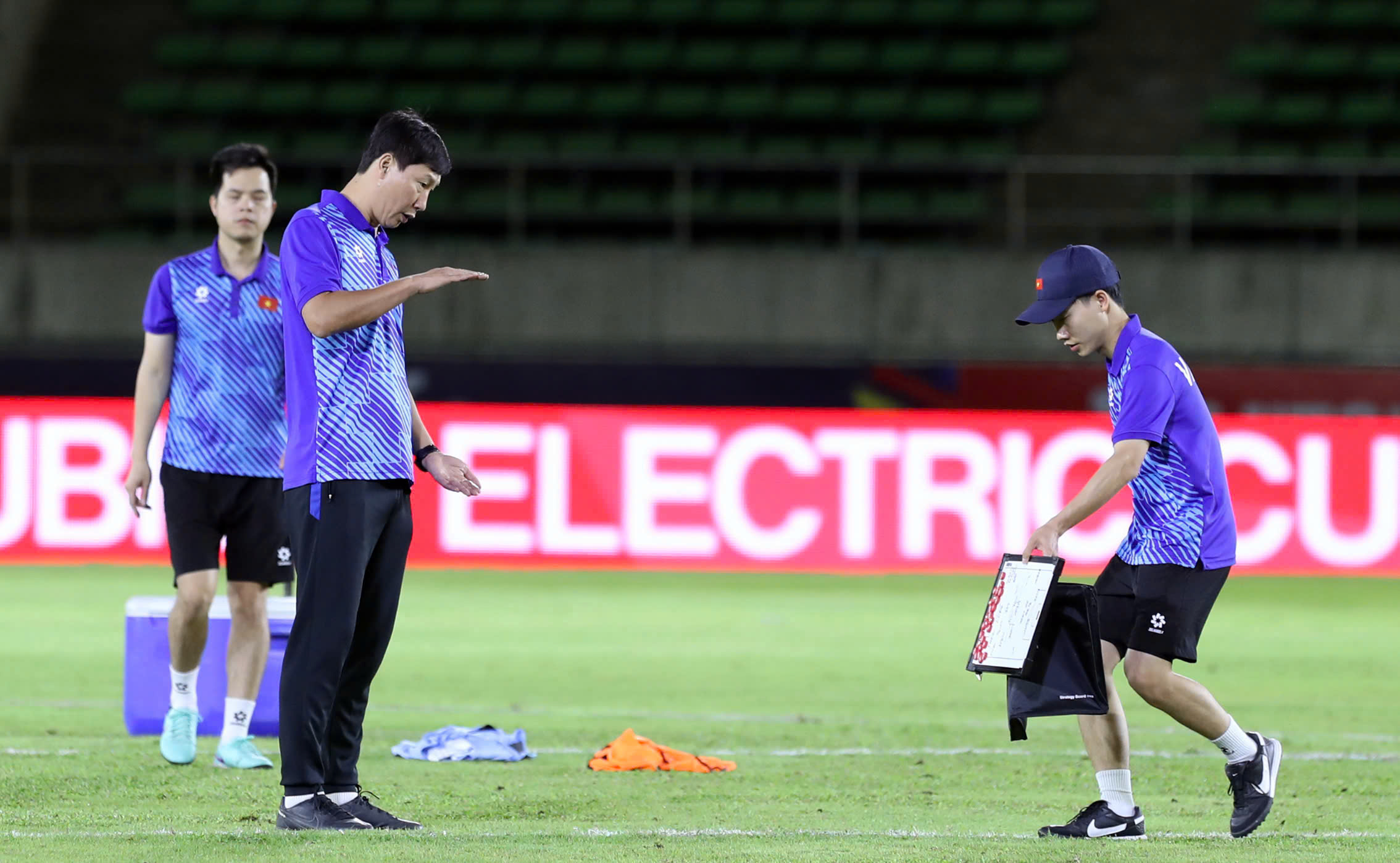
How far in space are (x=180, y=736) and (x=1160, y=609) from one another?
3.40 metres

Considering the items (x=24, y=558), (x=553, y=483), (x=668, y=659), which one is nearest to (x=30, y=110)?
(x=24, y=558)

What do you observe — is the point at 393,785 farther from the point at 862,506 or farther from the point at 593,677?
the point at 862,506

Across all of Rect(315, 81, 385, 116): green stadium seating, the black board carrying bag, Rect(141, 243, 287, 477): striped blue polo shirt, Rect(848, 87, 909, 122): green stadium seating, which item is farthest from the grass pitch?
Rect(315, 81, 385, 116): green stadium seating

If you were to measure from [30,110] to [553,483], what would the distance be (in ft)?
37.3

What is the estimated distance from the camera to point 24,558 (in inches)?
548

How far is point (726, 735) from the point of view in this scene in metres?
7.58

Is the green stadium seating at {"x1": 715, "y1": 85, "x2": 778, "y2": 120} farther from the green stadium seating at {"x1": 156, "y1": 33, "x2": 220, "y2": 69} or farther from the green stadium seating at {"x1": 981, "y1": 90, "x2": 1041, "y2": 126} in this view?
the green stadium seating at {"x1": 156, "y1": 33, "x2": 220, "y2": 69}

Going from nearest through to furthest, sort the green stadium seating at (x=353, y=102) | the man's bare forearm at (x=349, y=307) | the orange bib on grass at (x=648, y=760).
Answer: the man's bare forearm at (x=349, y=307), the orange bib on grass at (x=648, y=760), the green stadium seating at (x=353, y=102)

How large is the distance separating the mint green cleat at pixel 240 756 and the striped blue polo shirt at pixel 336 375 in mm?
1691

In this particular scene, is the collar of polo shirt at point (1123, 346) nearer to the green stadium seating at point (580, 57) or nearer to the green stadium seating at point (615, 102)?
the green stadium seating at point (615, 102)

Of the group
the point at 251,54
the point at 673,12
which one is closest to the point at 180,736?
the point at 673,12

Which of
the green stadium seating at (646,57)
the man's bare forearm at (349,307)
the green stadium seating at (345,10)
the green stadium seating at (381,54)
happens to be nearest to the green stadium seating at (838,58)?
the green stadium seating at (646,57)

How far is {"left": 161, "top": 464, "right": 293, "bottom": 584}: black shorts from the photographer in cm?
647

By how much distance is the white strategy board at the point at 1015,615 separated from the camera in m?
5.09
